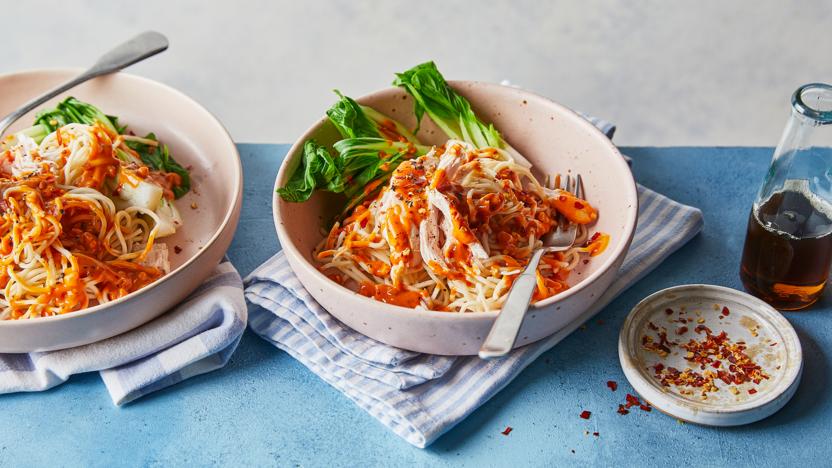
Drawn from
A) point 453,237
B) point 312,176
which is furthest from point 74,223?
point 453,237

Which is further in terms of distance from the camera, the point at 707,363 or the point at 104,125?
the point at 104,125

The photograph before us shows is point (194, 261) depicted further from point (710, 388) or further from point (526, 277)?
point (710, 388)

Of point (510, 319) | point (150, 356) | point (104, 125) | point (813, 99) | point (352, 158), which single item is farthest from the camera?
point (104, 125)

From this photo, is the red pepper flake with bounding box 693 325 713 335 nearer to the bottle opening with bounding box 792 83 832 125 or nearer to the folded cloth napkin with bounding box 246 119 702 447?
the folded cloth napkin with bounding box 246 119 702 447

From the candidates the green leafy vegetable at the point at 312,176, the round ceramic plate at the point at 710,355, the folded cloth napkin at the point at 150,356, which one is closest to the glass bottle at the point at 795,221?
the round ceramic plate at the point at 710,355

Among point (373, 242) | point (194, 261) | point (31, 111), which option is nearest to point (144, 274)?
point (194, 261)

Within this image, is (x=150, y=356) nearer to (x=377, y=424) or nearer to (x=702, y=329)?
(x=377, y=424)
